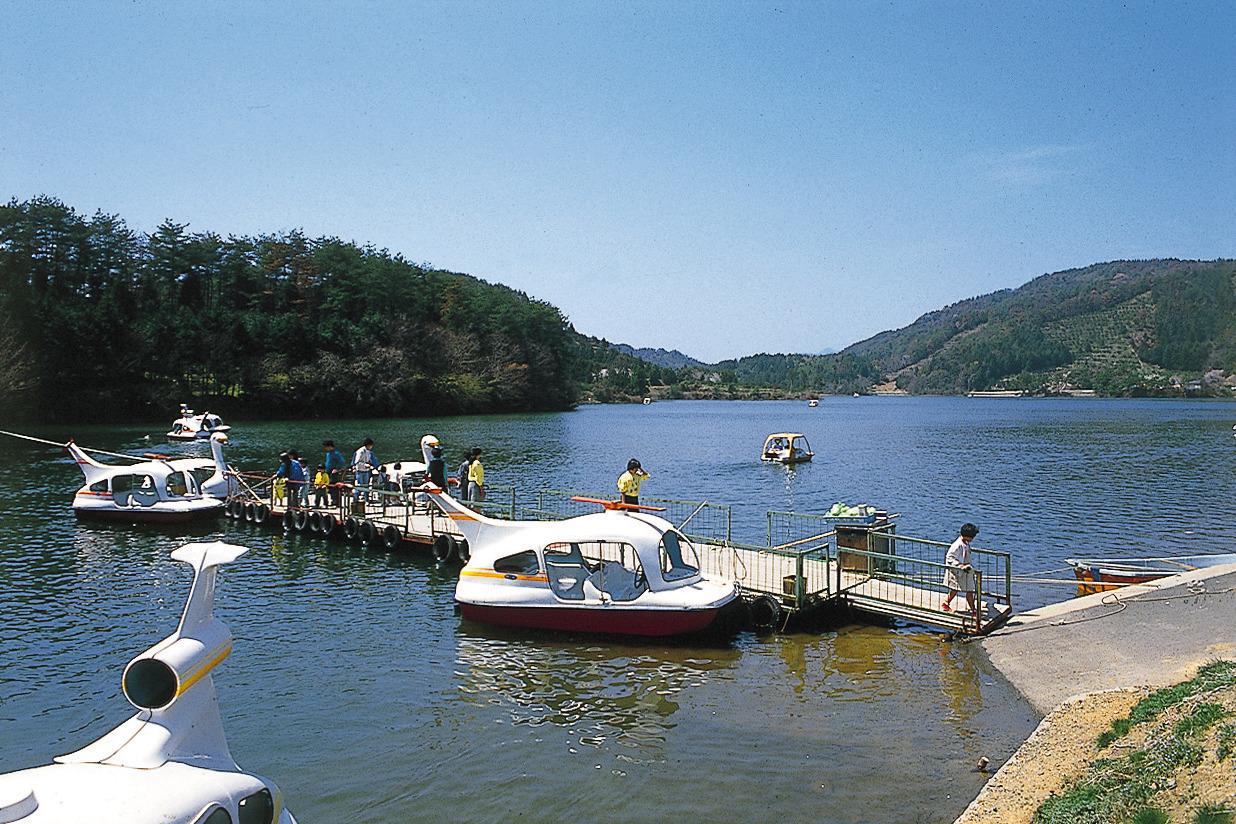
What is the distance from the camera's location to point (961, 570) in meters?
17.5

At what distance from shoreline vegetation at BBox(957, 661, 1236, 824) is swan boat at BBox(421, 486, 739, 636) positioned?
7.09 m

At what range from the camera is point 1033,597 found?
73.3 feet

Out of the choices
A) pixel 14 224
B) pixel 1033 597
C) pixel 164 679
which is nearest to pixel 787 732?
pixel 164 679

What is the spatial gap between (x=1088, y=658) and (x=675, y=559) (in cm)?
762

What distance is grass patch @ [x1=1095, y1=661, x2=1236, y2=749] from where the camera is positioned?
10.4 m

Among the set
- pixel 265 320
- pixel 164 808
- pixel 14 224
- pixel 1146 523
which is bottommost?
pixel 1146 523

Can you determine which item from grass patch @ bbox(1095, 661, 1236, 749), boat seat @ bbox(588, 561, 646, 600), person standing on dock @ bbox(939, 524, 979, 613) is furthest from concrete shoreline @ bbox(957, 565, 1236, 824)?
boat seat @ bbox(588, 561, 646, 600)

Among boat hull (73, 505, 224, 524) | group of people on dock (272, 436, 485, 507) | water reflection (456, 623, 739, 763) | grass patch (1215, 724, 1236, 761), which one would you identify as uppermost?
group of people on dock (272, 436, 485, 507)

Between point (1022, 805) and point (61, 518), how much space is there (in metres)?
34.2

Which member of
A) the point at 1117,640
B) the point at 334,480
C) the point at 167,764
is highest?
the point at 167,764

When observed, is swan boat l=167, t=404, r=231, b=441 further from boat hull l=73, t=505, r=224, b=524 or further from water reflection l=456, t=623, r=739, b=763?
water reflection l=456, t=623, r=739, b=763

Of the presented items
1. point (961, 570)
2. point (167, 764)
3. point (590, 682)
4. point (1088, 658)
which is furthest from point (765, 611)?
point (167, 764)

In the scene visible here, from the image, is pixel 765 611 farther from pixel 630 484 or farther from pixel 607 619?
pixel 630 484

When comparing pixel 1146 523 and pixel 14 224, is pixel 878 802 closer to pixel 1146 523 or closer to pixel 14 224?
pixel 1146 523
